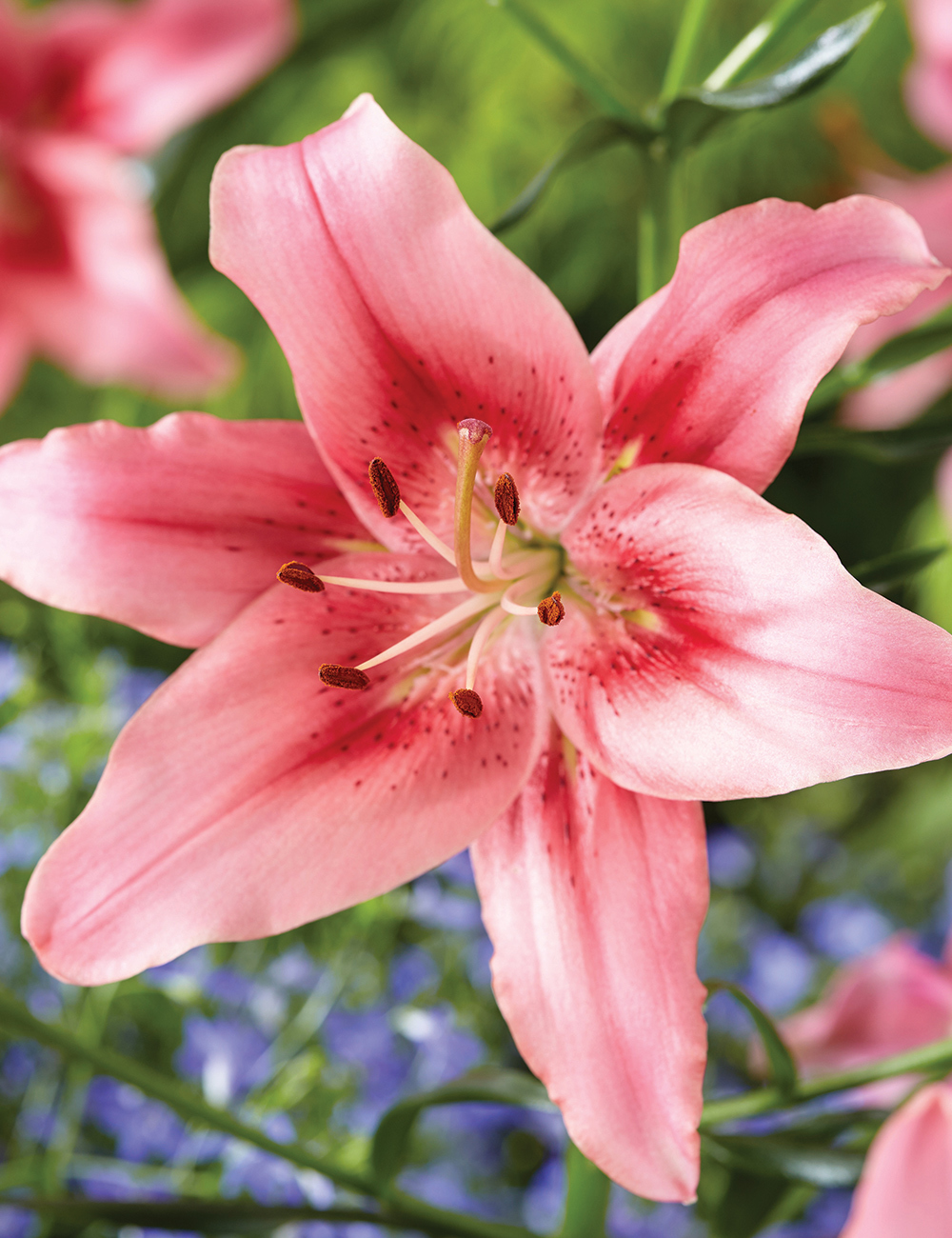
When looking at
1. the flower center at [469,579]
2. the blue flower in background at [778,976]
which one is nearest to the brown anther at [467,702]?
the flower center at [469,579]

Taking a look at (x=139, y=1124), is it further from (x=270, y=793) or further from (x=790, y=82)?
(x=790, y=82)

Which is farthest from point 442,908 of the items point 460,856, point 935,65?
point 935,65

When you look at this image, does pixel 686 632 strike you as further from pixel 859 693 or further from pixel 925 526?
pixel 925 526

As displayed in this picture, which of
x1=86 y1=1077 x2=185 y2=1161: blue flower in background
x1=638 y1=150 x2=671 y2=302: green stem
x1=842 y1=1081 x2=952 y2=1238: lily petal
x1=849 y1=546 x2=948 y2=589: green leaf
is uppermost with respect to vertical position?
x1=638 y1=150 x2=671 y2=302: green stem

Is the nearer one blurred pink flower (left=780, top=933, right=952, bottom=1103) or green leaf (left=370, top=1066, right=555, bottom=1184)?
green leaf (left=370, top=1066, right=555, bottom=1184)

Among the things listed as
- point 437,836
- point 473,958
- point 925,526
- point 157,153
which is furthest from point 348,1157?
point 925,526

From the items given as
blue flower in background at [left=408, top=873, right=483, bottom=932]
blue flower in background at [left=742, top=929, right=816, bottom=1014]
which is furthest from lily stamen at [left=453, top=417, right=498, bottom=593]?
blue flower in background at [left=742, top=929, right=816, bottom=1014]

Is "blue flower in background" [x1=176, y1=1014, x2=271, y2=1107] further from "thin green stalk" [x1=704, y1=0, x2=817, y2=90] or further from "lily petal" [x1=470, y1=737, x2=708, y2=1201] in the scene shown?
"thin green stalk" [x1=704, y1=0, x2=817, y2=90]
